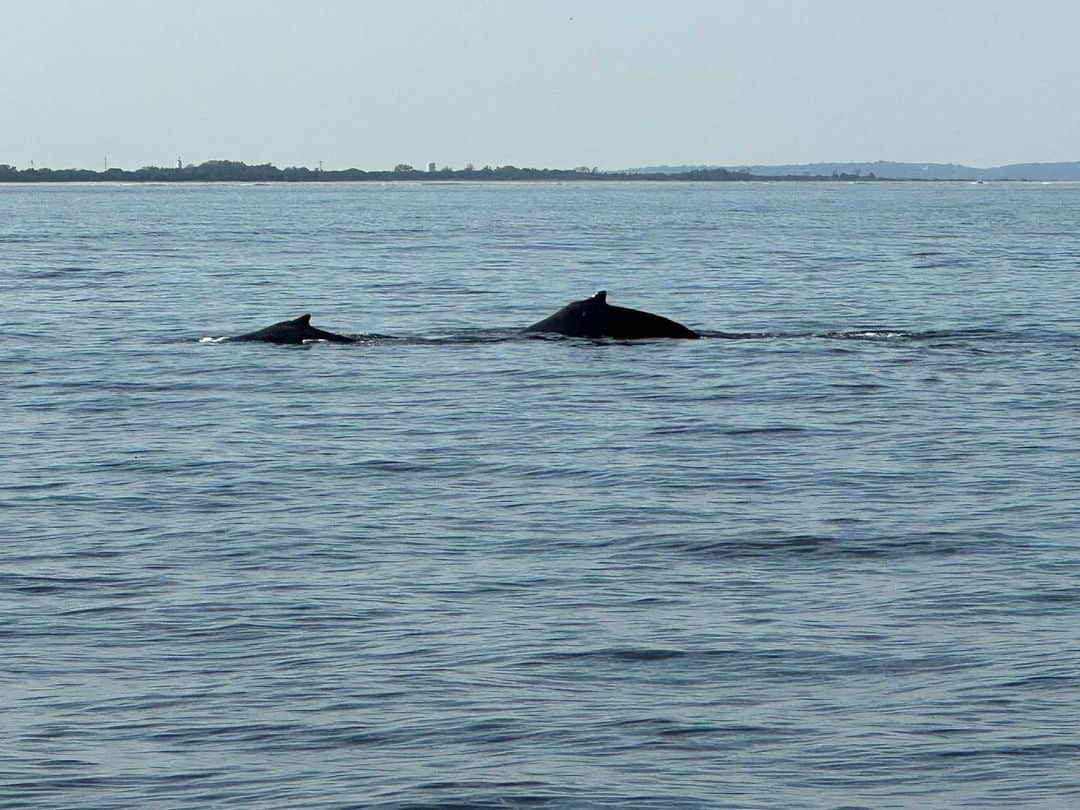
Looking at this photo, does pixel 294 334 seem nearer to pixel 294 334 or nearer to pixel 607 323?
pixel 294 334

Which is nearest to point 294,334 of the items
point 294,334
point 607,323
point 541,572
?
point 294,334

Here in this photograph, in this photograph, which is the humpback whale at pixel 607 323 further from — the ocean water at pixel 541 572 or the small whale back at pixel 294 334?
the small whale back at pixel 294 334

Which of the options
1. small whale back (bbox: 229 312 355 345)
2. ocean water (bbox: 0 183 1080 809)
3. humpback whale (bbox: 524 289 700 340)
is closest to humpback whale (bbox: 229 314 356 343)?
small whale back (bbox: 229 312 355 345)

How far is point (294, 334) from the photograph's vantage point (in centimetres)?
2641

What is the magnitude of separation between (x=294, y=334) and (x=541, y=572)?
1502 centimetres

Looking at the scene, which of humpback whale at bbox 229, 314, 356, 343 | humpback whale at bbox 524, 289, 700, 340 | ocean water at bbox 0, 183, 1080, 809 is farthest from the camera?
humpback whale at bbox 524, 289, 700, 340

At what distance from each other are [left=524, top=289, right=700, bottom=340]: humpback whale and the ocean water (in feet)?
1.61

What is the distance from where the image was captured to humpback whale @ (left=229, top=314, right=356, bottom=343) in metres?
26.3

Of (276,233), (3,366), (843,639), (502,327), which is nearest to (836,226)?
(276,233)

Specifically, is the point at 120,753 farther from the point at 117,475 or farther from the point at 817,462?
the point at 817,462

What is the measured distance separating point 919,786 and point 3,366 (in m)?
18.3

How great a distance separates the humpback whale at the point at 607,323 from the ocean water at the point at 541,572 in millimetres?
491

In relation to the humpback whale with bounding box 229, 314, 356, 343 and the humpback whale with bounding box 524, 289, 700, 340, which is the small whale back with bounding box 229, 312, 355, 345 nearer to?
the humpback whale with bounding box 229, 314, 356, 343

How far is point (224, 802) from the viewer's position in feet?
25.9
